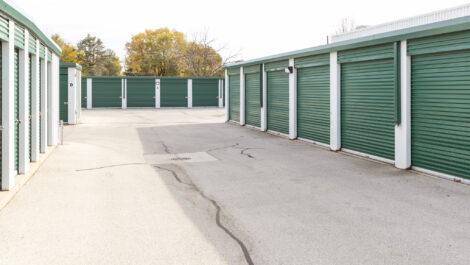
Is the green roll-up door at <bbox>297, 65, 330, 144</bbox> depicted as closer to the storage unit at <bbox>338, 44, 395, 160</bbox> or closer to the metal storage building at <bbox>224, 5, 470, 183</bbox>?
the metal storage building at <bbox>224, 5, 470, 183</bbox>

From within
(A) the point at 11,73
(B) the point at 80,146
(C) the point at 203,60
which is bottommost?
(B) the point at 80,146

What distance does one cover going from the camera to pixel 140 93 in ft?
115

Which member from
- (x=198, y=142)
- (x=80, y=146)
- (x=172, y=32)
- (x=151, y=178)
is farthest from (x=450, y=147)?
(x=172, y=32)

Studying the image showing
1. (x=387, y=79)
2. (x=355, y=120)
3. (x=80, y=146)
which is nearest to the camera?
(x=387, y=79)

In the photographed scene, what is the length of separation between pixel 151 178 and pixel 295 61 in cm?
768

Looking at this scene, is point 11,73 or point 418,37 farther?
point 418,37

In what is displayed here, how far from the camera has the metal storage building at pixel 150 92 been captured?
3431cm

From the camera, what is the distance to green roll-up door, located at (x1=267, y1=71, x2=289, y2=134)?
15.3 meters

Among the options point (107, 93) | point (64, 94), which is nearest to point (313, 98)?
point (64, 94)

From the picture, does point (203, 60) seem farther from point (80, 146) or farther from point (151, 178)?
point (151, 178)

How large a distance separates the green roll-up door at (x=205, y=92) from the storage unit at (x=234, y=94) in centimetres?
1426

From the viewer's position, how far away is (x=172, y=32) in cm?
6862

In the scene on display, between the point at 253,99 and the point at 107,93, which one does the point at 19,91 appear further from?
the point at 107,93

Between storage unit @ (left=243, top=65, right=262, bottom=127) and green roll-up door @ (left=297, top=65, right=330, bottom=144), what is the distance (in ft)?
11.8
